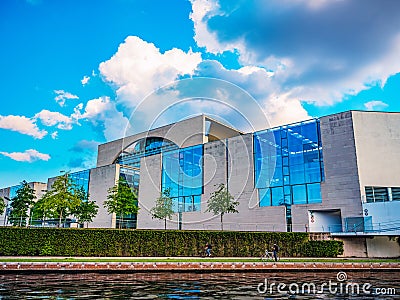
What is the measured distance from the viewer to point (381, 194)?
32219 mm

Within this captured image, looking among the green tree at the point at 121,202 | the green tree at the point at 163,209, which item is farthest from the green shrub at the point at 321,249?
the green tree at the point at 121,202

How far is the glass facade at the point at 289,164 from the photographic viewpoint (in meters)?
34.7

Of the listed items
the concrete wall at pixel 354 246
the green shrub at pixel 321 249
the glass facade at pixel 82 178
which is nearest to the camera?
the green shrub at pixel 321 249

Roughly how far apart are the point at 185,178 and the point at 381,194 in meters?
22.0

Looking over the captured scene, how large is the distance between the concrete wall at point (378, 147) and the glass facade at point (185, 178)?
18236mm

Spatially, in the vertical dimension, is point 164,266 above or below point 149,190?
below

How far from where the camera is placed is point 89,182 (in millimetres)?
57125

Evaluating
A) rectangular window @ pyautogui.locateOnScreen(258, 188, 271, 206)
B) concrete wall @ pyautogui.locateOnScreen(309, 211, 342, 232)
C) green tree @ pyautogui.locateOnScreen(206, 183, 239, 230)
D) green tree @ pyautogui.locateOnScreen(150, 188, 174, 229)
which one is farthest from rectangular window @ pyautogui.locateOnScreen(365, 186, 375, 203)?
green tree @ pyautogui.locateOnScreen(150, 188, 174, 229)

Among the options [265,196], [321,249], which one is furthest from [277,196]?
[321,249]

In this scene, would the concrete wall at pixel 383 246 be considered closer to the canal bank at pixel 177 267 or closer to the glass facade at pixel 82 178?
the canal bank at pixel 177 267

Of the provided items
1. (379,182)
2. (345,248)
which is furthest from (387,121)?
(345,248)

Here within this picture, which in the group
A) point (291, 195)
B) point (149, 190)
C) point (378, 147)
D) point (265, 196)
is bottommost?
point (291, 195)

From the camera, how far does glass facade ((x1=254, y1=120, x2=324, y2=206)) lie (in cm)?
3466

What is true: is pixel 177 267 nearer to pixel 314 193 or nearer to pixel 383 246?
pixel 314 193
